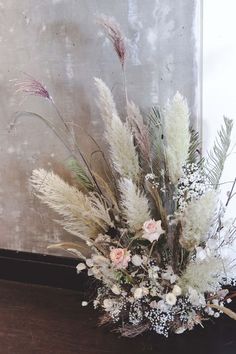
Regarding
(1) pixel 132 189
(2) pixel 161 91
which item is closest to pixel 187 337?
(1) pixel 132 189

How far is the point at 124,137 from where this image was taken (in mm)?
1006

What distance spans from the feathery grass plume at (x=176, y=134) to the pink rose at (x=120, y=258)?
23cm

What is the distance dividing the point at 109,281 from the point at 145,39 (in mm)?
683

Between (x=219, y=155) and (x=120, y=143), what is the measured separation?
0.84 ft

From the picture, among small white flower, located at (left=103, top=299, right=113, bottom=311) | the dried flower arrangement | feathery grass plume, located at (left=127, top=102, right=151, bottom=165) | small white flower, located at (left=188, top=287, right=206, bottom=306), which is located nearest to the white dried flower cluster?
the dried flower arrangement

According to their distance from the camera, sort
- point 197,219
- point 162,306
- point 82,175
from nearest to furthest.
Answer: point 197,219 → point 162,306 → point 82,175

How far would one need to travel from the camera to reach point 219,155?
1016mm

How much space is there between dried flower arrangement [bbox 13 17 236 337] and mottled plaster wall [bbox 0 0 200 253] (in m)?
0.10

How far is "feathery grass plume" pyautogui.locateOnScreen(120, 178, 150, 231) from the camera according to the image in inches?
37.9

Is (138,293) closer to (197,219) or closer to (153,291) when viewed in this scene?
(153,291)

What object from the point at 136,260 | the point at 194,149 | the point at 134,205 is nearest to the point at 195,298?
the point at 136,260

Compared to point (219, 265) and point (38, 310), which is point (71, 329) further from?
point (219, 265)

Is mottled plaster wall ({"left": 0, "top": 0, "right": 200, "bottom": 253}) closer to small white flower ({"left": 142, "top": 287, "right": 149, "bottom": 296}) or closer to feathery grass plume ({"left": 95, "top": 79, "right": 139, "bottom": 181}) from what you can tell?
feathery grass plume ({"left": 95, "top": 79, "right": 139, "bottom": 181})

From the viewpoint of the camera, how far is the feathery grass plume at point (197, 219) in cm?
92
